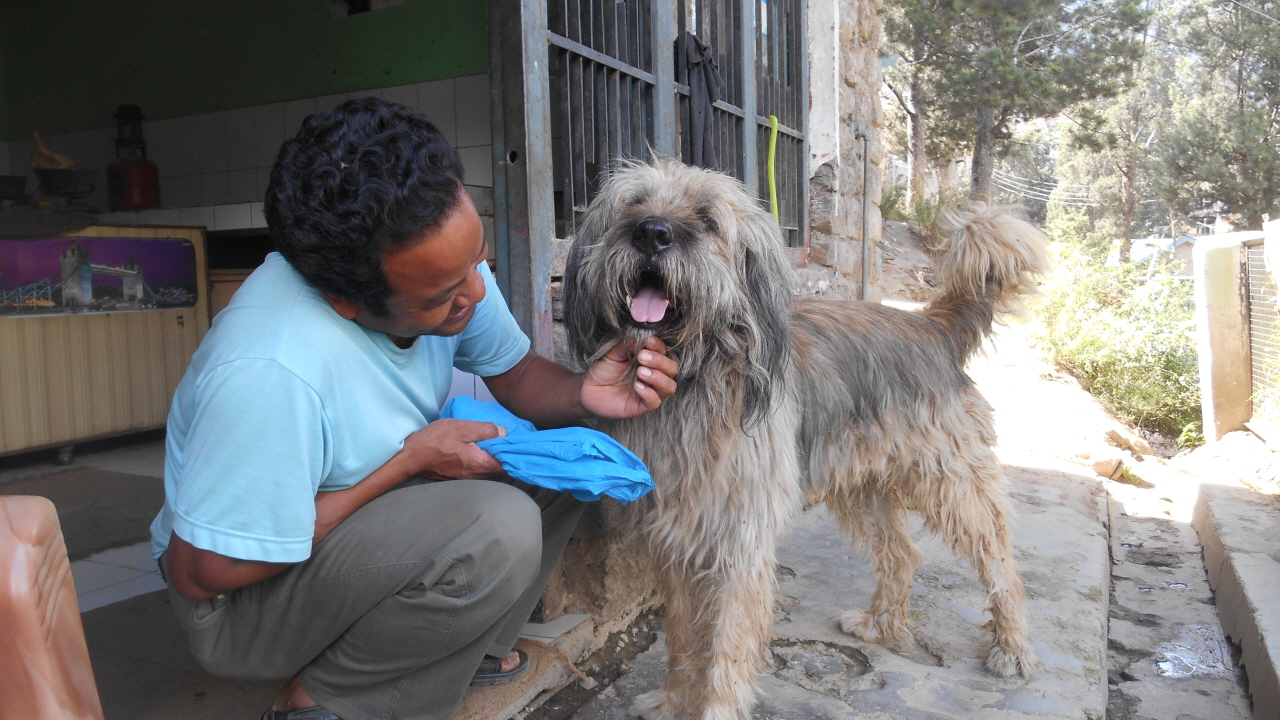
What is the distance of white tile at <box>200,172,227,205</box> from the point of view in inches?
246

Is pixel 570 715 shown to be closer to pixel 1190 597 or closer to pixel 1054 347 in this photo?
pixel 1190 597

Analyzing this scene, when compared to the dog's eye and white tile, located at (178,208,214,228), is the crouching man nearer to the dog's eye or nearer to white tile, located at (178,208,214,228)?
the dog's eye

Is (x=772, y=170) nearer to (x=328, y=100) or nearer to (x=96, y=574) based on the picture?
(x=328, y=100)

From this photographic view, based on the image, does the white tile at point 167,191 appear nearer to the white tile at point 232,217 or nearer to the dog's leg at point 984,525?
the white tile at point 232,217

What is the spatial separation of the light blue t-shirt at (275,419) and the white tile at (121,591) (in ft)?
4.44

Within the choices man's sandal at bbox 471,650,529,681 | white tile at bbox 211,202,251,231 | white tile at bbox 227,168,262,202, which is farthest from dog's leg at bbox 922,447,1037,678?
white tile at bbox 227,168,262,202

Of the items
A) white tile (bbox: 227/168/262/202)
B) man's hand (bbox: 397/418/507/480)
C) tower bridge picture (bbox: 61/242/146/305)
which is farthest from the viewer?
white tile (bbox: 227/168/262/202)

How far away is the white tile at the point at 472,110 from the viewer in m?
5.09

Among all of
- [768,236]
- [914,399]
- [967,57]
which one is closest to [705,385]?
[768,236]

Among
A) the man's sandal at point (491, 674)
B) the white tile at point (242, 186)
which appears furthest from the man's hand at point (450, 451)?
the white tile at point (242, 186)

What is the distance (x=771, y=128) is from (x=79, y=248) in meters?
4.18

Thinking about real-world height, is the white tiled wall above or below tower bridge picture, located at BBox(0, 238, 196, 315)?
above

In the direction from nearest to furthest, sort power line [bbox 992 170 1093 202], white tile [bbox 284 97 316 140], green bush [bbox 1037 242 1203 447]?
1. white tile [bbox 284 97 316 140]
2. green bush [bbox 1037 242 1203 447]
3. power line [bbox 992 170 1093 202]

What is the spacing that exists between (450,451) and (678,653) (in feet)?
3.23
